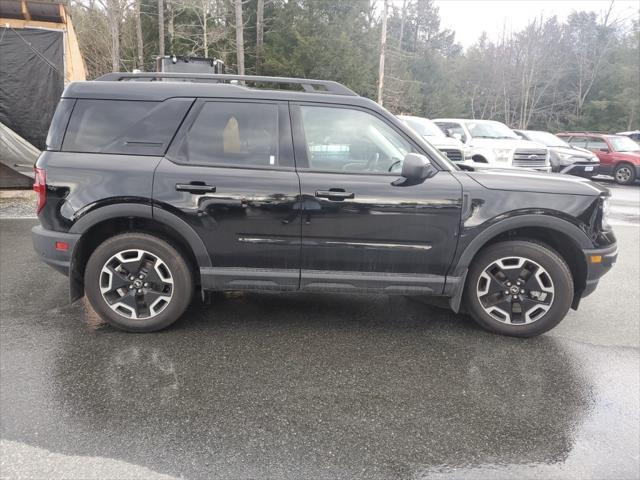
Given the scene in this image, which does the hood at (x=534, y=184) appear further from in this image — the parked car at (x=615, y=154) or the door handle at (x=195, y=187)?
the parked car at (x=615, y=154)

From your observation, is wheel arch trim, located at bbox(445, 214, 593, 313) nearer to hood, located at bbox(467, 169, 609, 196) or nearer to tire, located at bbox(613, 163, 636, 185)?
hood, located at bbox(467, 169, 609, 196)

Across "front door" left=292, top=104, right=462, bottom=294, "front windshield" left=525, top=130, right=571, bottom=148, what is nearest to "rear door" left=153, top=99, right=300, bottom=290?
"front door" left=292, top=104, right=462, bottom=294

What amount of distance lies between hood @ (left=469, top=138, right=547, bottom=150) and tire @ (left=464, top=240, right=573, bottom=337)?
34.0 feet

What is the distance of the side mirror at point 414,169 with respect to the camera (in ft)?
11.3

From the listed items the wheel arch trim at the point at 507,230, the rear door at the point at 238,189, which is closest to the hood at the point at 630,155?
the wheel arch trim at the point at 507,230

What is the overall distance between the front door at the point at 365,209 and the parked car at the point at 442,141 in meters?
7.84

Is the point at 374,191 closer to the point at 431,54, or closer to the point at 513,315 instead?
the point at 513,315

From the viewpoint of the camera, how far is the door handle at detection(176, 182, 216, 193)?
11.6 ft

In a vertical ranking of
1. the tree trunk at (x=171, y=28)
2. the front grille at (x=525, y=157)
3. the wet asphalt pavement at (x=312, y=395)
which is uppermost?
the tree trunk at (x=171, y=28)

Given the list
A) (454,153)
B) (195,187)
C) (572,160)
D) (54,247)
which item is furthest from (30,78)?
(572,160)

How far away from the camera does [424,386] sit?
315cm

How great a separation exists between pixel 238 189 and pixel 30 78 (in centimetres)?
913

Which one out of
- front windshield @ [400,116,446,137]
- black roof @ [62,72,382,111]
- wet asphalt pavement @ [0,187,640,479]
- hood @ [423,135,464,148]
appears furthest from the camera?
front windshield @ [400,116,446,137]

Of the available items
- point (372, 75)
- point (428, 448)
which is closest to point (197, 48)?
point (372, 75)
